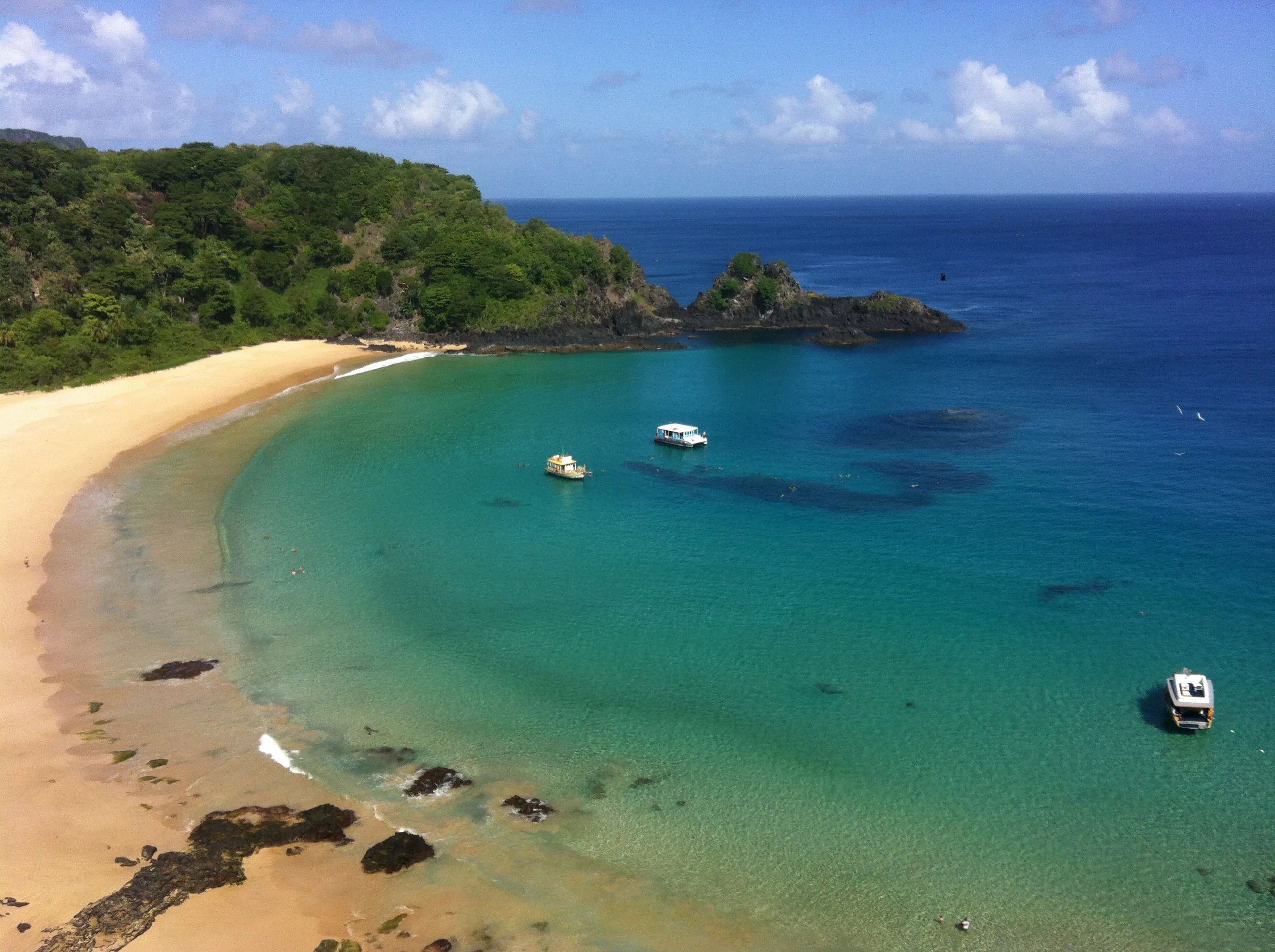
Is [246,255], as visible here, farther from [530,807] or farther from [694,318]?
[530,807]

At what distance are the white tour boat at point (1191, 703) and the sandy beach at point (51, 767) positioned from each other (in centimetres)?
3002

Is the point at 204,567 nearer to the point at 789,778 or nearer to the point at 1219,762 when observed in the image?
the point at 789,778

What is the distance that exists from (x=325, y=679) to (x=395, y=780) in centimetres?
788

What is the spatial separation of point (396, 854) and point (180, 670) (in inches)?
627

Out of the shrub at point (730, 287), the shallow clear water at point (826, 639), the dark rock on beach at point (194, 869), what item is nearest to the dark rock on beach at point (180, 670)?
the shallow clear water at point (826, 639)

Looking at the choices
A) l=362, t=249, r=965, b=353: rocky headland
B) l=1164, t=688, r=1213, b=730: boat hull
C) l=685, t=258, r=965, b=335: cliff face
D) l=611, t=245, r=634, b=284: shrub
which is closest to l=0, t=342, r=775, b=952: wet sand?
l=1164, t=688, r=1213, b=730: boat hull

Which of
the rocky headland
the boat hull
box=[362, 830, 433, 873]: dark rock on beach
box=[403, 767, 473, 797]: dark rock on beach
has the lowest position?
box=[362, 830, 433, 873]: dark rock on beach

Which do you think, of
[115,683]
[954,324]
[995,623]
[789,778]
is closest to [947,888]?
[789,778]

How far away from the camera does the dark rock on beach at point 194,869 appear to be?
2303 centimetres

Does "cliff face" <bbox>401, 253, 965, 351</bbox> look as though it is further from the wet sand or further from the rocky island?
the wet sand

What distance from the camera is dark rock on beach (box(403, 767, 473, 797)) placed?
29.0 metres

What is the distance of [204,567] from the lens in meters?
45.6

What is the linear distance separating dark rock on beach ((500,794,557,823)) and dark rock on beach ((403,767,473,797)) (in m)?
1.84

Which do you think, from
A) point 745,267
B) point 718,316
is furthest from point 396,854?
point 745,267
